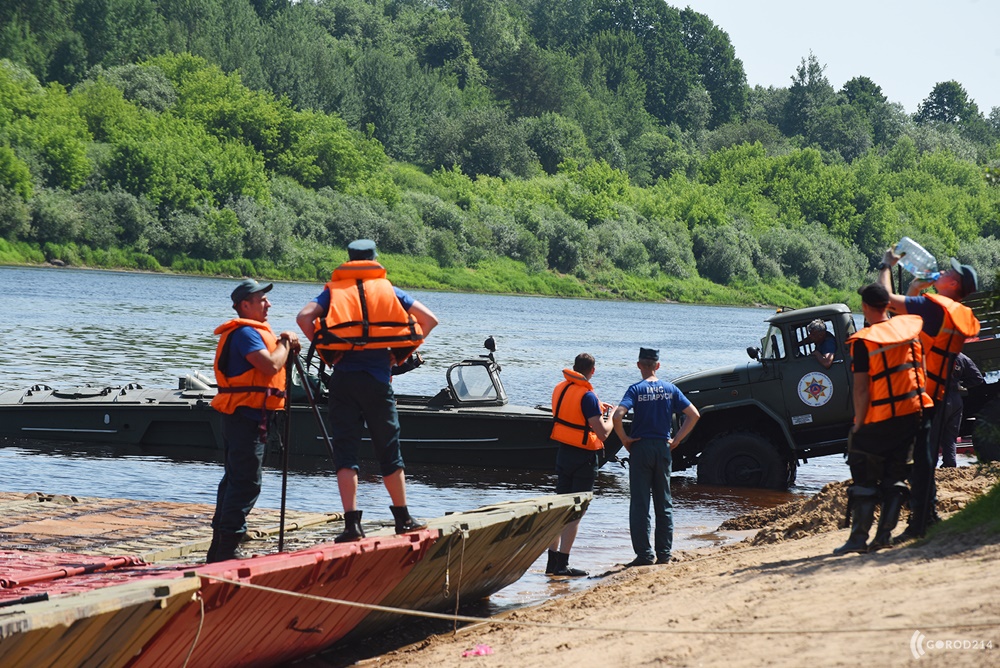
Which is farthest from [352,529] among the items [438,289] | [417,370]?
[438,289]

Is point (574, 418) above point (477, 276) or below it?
below

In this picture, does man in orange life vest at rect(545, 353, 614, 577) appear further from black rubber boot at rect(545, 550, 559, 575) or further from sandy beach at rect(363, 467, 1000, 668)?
sandy beach at rect(363, 467, 1000, 668)

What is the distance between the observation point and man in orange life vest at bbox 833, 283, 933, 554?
26.7 ft

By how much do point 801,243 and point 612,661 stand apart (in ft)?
302

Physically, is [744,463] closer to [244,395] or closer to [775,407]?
[775,407]

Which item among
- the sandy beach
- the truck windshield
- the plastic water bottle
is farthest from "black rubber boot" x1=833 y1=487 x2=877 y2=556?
the truck windshield

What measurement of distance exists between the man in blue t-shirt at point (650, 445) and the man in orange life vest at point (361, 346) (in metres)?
2.91

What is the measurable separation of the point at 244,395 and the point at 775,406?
930 cm

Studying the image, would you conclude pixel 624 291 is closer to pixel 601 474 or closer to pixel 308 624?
pixel 601 474

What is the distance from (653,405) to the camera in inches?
412

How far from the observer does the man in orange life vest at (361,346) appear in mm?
7668

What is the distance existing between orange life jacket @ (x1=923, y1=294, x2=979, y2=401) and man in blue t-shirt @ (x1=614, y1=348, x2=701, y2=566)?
84.3 inches

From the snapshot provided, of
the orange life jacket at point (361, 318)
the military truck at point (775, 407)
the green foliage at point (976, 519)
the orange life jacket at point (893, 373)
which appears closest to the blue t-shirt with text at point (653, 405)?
the orange life jacket at point (893, 373)

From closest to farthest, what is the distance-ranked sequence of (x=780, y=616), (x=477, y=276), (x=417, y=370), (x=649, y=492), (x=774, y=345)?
(x=780, y=616), (x=649, y=492), (x=774, y=345), (x=417, y=370), (x=477, y=276)
